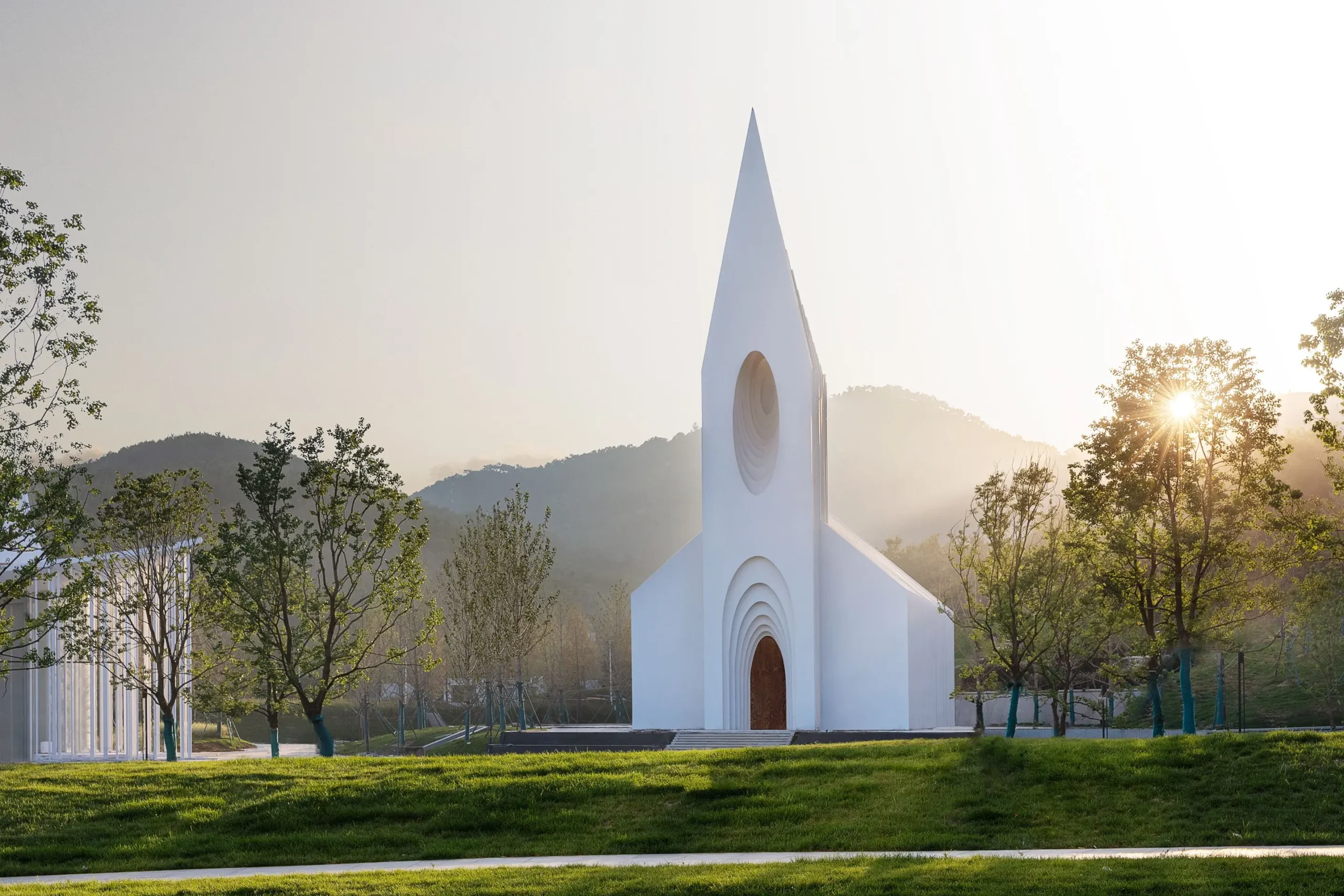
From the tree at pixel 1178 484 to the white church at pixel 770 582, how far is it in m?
7.87

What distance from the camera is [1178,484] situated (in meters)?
23.3

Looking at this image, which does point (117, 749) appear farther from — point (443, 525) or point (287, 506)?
point (443, 525)

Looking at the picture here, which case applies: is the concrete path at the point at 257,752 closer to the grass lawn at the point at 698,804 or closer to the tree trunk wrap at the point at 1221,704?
the grass lawn at the point at 698,804

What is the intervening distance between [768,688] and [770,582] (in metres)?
3.00

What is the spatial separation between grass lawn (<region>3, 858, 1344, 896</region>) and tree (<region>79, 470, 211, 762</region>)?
1588 cm

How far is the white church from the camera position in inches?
1259

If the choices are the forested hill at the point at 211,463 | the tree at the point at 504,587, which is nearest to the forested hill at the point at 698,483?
the forested hill at the point at 211,463

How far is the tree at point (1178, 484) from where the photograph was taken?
75.6 ft

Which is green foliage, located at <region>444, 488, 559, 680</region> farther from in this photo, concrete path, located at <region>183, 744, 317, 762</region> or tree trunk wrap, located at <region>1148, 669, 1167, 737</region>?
tree trunk wrap, located at <region>1148, 669, 1167, 737</region>

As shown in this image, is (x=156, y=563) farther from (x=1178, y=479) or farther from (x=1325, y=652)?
(x=1325, y=652)

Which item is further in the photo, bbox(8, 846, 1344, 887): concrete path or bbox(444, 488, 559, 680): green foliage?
bbox(444, 488, 559, 680): green foliage

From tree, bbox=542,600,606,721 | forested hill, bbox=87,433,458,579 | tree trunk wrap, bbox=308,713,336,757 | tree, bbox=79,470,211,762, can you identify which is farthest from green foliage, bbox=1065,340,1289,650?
forested hill, bbox=87,433,458,579

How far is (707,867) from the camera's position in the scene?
37.7ft

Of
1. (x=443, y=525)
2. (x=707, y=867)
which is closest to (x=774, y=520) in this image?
(x=707, y=867)
